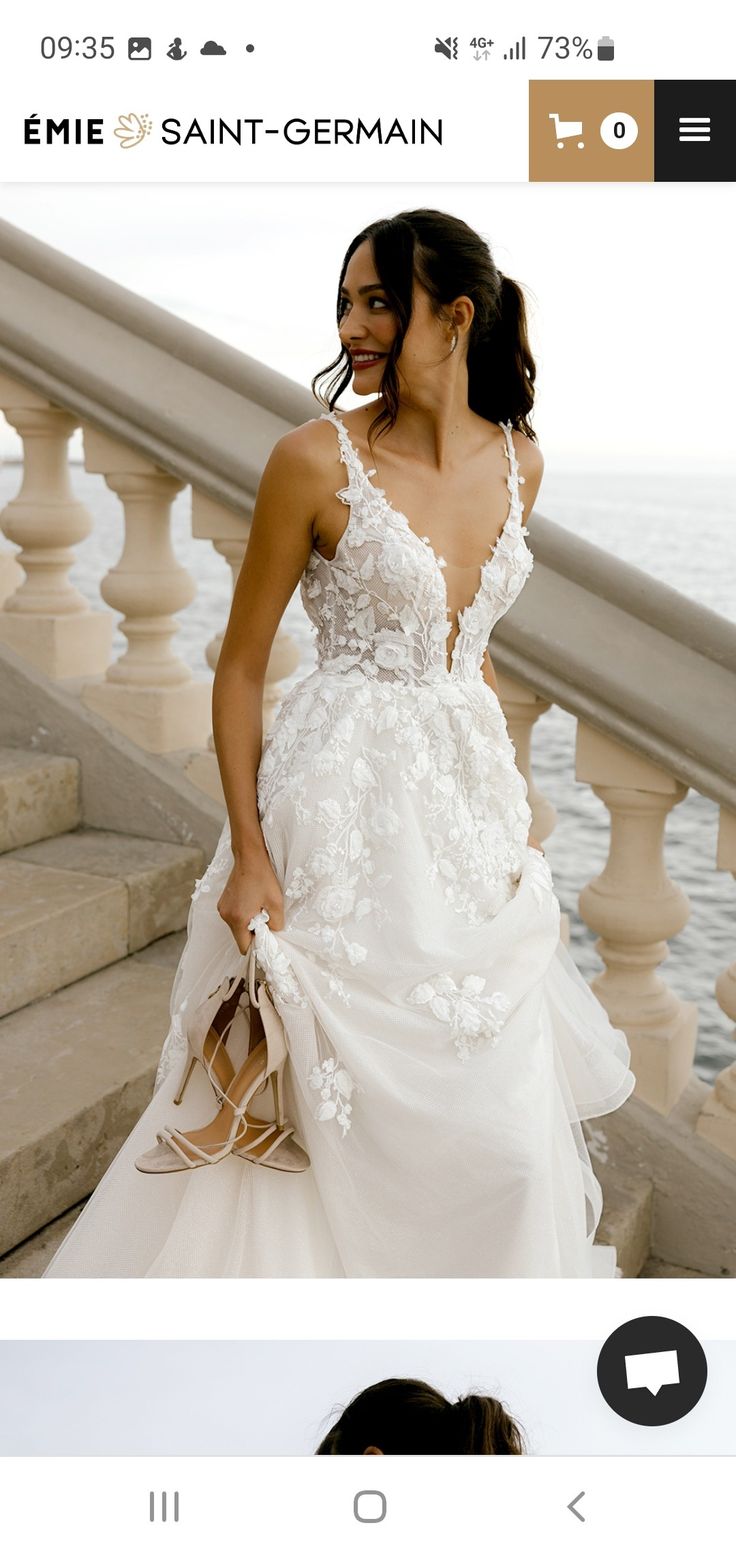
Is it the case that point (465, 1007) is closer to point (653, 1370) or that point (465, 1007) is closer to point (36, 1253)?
point (653, 1370)

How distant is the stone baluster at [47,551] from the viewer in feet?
8.18

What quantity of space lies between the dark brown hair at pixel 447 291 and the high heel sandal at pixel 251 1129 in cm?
70

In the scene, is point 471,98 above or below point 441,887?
above

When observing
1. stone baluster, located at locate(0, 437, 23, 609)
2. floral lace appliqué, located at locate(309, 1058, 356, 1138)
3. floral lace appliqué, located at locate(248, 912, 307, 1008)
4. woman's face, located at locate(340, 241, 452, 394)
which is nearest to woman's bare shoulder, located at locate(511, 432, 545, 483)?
woman's face, located at locate(340, 241, 452, 394)

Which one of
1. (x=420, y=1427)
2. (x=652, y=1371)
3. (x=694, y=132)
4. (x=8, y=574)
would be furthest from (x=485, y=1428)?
(x=8, y=574)

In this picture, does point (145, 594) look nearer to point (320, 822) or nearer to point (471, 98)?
point (320, 822)

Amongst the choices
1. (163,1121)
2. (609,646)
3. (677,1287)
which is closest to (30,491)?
(609,646)

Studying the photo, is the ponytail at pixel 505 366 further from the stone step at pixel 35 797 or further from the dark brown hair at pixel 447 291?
the stone step at pixel 35 797

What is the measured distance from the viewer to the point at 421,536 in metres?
1.56

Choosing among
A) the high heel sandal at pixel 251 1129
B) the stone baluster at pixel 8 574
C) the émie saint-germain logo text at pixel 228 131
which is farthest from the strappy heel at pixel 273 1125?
the stone baluster at pixel 8 574

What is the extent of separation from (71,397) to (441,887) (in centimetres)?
135

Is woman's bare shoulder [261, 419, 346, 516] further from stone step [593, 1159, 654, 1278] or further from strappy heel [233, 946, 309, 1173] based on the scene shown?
stone step [593, 1159, 654, 1278]

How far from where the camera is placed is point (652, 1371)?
1.13m

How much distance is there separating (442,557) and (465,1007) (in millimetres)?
538
